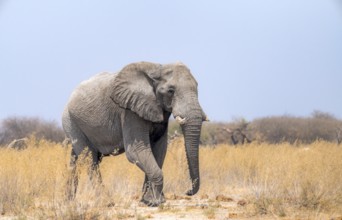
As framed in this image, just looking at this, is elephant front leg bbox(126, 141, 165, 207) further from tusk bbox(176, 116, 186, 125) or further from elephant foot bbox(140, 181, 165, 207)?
tusk bbox(176, 116, 186, 125)

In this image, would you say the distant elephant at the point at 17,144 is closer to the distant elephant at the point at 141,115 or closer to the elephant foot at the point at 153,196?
the distant elephant at the point at 141,115

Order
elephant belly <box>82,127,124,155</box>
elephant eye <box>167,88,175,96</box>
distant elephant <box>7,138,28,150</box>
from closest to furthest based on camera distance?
elephant eye <box>167,88,175,96</box>, elephant belly <box>82,127,124,155</box>, distant elephant <box>7,138,28,150</box>

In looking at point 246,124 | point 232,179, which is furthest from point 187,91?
point 246,124

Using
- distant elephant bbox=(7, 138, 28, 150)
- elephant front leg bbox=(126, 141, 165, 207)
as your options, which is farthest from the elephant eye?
distant elephant bbox=(7, 138, 28, 150)

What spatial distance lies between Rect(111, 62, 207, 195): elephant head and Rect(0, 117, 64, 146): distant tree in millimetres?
27935

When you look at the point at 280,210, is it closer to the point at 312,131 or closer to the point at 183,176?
the point at 183,176

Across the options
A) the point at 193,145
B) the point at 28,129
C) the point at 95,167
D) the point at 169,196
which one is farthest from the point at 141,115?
the point at 28,129

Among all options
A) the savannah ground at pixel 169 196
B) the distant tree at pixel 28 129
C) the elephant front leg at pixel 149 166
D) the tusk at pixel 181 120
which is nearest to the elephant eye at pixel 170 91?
the tusk at pixel 181 120

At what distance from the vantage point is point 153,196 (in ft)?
33.7

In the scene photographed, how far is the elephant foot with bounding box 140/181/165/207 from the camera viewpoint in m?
10.1

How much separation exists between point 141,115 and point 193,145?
1039 millimetres

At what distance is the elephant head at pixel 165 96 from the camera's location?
9.58 metres

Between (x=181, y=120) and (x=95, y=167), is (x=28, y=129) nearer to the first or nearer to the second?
(x=95, y=167)

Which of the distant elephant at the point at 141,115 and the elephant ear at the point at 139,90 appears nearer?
the distant elephant at the point at 141,115
